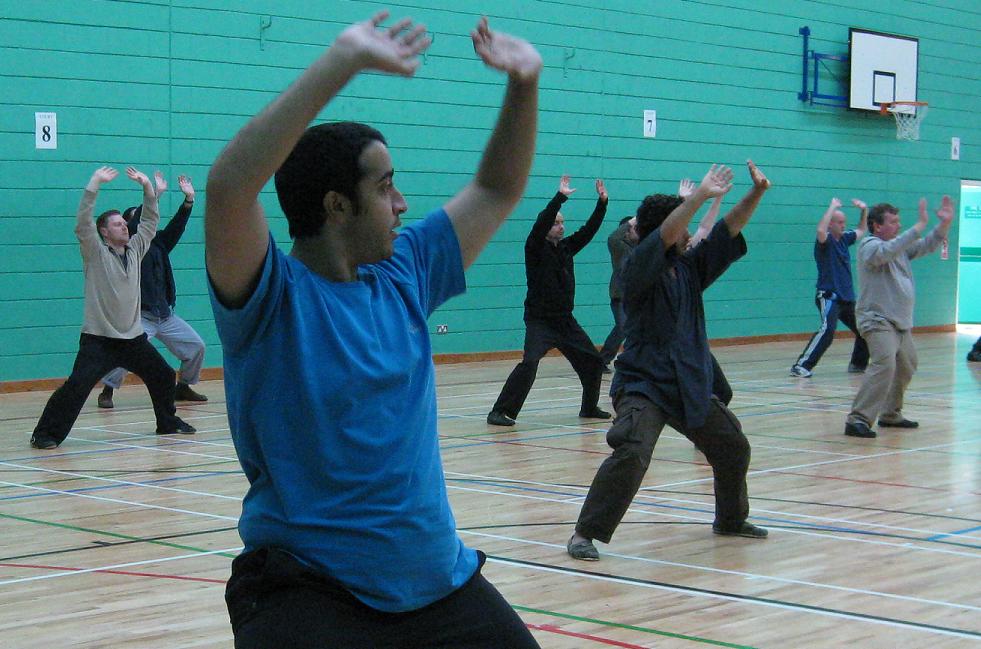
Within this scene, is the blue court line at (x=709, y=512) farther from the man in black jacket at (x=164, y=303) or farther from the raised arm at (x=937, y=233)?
the man in black jacket at (x=164, y=303)

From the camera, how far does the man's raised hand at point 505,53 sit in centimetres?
219

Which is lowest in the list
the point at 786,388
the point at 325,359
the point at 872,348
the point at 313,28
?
the point at 786,388

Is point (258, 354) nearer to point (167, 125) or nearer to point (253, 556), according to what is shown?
point (253, 556)

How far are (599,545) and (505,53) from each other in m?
4.10

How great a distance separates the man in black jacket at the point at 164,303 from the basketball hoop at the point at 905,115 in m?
12.4

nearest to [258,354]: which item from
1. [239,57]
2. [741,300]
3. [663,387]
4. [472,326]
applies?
[663,387]

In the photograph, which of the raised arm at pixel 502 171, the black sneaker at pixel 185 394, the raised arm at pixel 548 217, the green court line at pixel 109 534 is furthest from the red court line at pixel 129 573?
the black sneaker at pixel 185 394

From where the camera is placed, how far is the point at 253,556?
2074 millimetres

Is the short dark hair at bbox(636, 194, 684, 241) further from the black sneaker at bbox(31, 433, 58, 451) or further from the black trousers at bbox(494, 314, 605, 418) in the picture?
the black sneaker at bbox(31, 433, 58, 451)

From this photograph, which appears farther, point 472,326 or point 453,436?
point 472,326

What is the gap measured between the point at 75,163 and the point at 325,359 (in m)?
11.3

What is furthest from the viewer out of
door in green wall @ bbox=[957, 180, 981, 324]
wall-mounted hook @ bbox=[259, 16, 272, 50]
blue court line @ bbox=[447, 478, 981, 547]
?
door in green wall @ bbox=[957, 180, 981, 324]

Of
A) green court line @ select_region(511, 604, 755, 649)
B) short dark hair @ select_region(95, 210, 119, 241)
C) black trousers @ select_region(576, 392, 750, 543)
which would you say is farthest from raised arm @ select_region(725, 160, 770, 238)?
short dark hair @ select_region(95, 210, 119, 241)

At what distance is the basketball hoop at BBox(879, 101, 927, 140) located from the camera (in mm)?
19938
